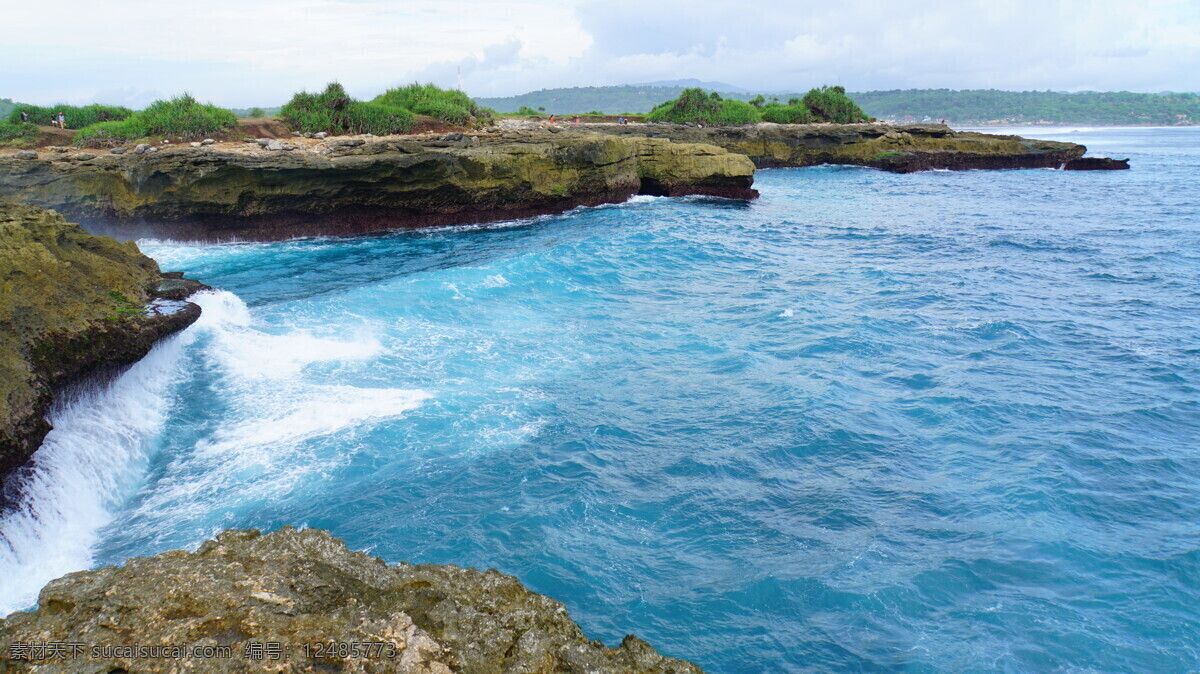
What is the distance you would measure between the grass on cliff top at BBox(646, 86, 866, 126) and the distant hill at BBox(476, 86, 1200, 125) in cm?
7622

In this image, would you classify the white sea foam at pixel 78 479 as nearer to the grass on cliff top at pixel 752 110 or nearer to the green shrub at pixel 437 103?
the green shrub at pixel 437 103

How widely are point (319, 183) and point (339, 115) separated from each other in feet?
20.3

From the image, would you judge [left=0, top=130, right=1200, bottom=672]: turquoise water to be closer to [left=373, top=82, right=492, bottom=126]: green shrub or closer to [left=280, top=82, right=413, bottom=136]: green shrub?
[left=280, top=82, right=413, bottom=136]: green shrub

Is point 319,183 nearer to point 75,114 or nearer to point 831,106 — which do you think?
point 75,114

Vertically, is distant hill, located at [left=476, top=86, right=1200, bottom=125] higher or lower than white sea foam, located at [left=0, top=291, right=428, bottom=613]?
higher

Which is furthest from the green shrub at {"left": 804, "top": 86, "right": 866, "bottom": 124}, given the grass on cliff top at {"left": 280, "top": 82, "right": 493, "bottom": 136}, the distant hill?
the distant hill

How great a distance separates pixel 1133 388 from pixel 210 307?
53.3 ft

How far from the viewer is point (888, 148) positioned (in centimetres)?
4606

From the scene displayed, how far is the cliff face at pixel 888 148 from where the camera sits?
45.0 meters

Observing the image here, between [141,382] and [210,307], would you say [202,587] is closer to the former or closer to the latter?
[141,382]

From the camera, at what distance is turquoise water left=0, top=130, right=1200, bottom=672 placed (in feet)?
19.9

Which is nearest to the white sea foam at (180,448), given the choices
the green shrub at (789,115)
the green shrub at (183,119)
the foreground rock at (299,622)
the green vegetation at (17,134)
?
the foreground rock at (299,622)

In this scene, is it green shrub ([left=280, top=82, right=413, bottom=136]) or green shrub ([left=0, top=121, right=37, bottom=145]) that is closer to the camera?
green shrub ([left=0, top=121, right=37, bottom=145])

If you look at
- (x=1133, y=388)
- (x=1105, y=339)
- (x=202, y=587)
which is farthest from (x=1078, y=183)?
(x=202, y=587)
